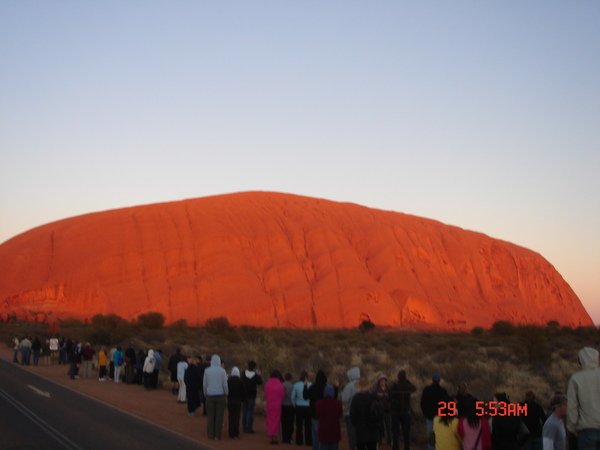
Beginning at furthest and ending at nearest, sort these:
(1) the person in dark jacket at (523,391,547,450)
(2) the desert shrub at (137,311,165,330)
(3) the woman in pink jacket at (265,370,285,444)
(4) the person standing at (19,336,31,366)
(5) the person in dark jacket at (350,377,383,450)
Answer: (2) the desert shrub at (137,311,165,330) < (4) the person standing at (19,336,31,366) < (3) the woman in pink jacket at (265,370,285,444) < (5) the person in dark jacket at (350,377,383,450) < (1) the person in dark jacket at (523,391,547,450)

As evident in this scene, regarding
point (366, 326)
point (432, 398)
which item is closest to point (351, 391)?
point (432, 398)

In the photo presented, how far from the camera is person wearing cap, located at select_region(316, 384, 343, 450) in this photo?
12398mm

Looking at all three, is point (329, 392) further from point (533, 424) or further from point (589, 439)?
point (589, 439)

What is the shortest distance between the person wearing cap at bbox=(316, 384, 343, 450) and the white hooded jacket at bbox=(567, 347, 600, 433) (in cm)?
494

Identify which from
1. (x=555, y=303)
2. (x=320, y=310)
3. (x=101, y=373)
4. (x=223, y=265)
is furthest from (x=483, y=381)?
(x=555, y=303)

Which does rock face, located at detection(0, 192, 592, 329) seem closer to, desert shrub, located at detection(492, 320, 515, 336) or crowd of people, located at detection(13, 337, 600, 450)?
desert shrub, located at detection(492, 320, 515, 336)

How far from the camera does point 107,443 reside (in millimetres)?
13539

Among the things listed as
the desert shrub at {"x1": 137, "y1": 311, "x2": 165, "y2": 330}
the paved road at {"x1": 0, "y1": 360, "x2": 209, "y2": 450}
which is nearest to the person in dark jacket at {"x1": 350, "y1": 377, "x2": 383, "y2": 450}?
the paved road at {"x1": 0, "y1": 360, "x2": 209, "y2": 450}

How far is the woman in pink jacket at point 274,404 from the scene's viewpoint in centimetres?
1560

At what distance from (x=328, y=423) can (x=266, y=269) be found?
6891 cm

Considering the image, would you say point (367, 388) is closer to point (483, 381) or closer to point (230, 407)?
point (230, 407)

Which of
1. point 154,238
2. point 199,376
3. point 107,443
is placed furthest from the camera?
point 154,238

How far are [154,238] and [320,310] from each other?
20927mm

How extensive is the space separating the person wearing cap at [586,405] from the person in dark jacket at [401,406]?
22.1ft
